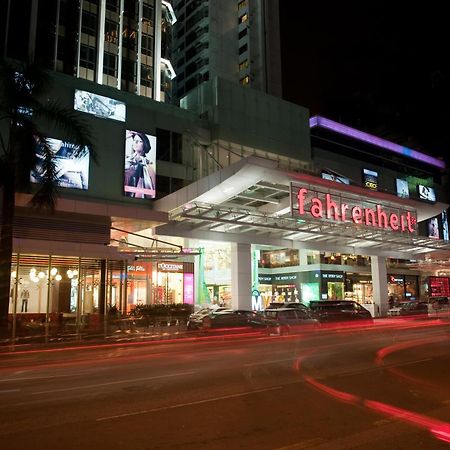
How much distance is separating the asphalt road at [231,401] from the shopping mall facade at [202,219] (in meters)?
9.35

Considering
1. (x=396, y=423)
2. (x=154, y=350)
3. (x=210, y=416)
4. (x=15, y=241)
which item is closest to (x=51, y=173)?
(x=15, y=241)

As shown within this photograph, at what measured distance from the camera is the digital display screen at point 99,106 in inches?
1304

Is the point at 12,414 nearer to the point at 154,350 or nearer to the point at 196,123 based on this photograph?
the point at 154,350

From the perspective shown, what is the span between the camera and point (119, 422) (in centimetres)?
721

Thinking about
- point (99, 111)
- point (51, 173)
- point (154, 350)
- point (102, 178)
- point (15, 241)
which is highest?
point (99, 111)

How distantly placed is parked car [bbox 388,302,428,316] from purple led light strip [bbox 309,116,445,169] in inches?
1045

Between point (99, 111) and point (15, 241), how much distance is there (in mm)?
14323

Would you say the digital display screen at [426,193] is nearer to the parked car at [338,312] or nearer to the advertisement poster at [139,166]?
the parked car at [338,312]

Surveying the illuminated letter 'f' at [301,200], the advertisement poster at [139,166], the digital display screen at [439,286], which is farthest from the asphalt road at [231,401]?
the digital display screen at [439,286]

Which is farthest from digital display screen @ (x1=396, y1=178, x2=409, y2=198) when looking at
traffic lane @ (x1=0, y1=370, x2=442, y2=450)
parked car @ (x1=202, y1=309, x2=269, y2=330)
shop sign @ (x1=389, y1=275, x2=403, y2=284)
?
traffic lane @ (x1=0, y1=370, x2=442, y2=450)

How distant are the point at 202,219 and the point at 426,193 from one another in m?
51.4

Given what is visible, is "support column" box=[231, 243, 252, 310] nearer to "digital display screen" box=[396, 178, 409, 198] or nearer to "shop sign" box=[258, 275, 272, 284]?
"shop sign" box=[258, 275, 272, 284]

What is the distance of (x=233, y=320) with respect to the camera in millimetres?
24203

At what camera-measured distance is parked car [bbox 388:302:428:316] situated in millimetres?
39188
